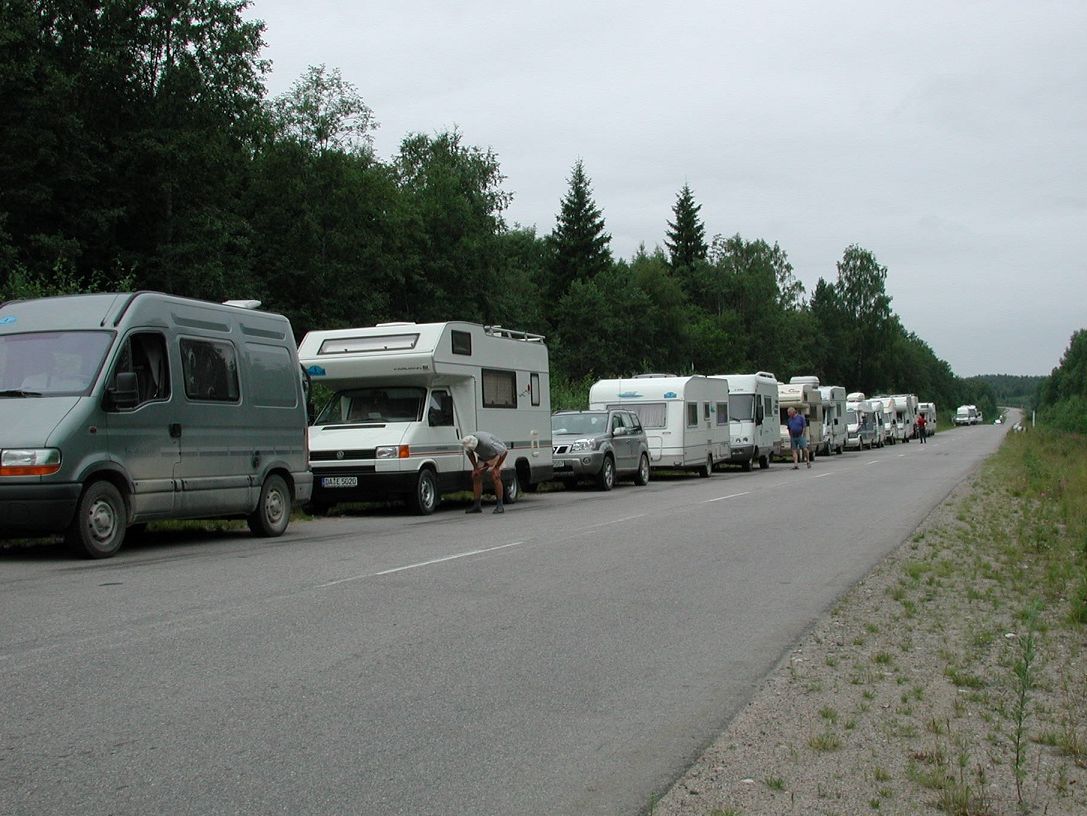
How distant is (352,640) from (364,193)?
3782 cm

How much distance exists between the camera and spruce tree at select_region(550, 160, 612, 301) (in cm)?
7088

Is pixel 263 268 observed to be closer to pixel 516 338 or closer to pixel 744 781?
pixel 516 338

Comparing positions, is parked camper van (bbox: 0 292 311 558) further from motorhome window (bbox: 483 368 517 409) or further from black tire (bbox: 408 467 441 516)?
motorhome window (bbox: 483 368 517 409)

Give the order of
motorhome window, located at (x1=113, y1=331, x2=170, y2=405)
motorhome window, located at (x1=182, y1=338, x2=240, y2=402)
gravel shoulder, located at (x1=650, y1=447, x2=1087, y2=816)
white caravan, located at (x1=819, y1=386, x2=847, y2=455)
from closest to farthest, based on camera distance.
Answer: gravel shoulder, located at (x1=650, y1=447, x2=1087, y2=816) → motorhome window, located at (x1=113, y1=331, x2=170, y2=405) → motorhome window, located at (x1=182, y1=338, x2=240, y2=402) → white caravan, located at (x1=819, y1=386, x2=847, y2=455)

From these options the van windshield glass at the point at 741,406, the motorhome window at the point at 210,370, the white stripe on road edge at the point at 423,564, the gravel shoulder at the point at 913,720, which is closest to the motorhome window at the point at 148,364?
the motorhome window at the point at 210,370

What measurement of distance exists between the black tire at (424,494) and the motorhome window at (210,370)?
457 cm

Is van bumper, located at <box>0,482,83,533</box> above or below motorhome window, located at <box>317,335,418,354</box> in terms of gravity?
below

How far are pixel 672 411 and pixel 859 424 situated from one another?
3336 cm

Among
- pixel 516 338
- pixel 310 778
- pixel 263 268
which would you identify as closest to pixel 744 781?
pixel 310 778

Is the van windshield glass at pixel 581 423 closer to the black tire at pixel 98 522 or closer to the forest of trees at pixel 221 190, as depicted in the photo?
the forest of trees at pixel 221 190

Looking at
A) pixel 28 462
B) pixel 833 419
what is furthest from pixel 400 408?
pixel 833 419

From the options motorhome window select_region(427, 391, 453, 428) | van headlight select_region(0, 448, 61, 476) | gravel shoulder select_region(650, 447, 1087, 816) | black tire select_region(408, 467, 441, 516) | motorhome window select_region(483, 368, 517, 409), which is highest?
motorhome window select_region(483, 368, 517, 409)

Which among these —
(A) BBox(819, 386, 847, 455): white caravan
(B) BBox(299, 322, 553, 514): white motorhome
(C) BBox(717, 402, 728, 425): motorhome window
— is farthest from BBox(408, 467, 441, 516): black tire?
(A) BBox(819, 386, 847, 455): white caravan

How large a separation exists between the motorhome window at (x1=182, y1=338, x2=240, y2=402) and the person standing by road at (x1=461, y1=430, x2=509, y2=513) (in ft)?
17.8
